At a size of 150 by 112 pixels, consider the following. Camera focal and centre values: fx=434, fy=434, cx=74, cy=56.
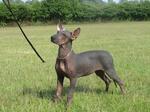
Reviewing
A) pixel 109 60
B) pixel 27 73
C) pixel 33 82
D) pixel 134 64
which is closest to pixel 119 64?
pixel 134 64

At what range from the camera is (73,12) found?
6103 centimetres

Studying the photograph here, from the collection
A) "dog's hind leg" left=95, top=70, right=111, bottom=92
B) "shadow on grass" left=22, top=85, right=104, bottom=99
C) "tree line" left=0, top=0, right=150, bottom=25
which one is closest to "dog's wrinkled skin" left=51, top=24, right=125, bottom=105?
"dog's hind leg" left=95, top=70, right=111, bottom=92

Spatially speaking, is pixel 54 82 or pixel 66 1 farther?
pixel 66 1

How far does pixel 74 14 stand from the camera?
200 feet

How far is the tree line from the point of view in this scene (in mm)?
59344

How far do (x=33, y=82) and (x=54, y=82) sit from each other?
471 mm

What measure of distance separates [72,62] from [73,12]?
54.1 meters

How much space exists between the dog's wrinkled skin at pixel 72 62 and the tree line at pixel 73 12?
50.7m

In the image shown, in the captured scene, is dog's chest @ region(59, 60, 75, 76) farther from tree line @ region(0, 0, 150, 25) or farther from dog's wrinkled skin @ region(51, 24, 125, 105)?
tree line @ region(0, 0, 150, 25)

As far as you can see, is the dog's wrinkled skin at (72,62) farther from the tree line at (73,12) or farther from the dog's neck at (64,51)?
the tree line at (73,12)

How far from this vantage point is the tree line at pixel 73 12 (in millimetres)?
59344

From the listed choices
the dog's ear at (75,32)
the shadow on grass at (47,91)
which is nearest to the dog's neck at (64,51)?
the dog's ear at (75,32)

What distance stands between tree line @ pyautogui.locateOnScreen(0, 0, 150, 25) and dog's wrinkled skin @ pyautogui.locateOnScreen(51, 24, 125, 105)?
166 feet

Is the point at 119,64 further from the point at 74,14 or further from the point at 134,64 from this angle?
the point at 74,14
